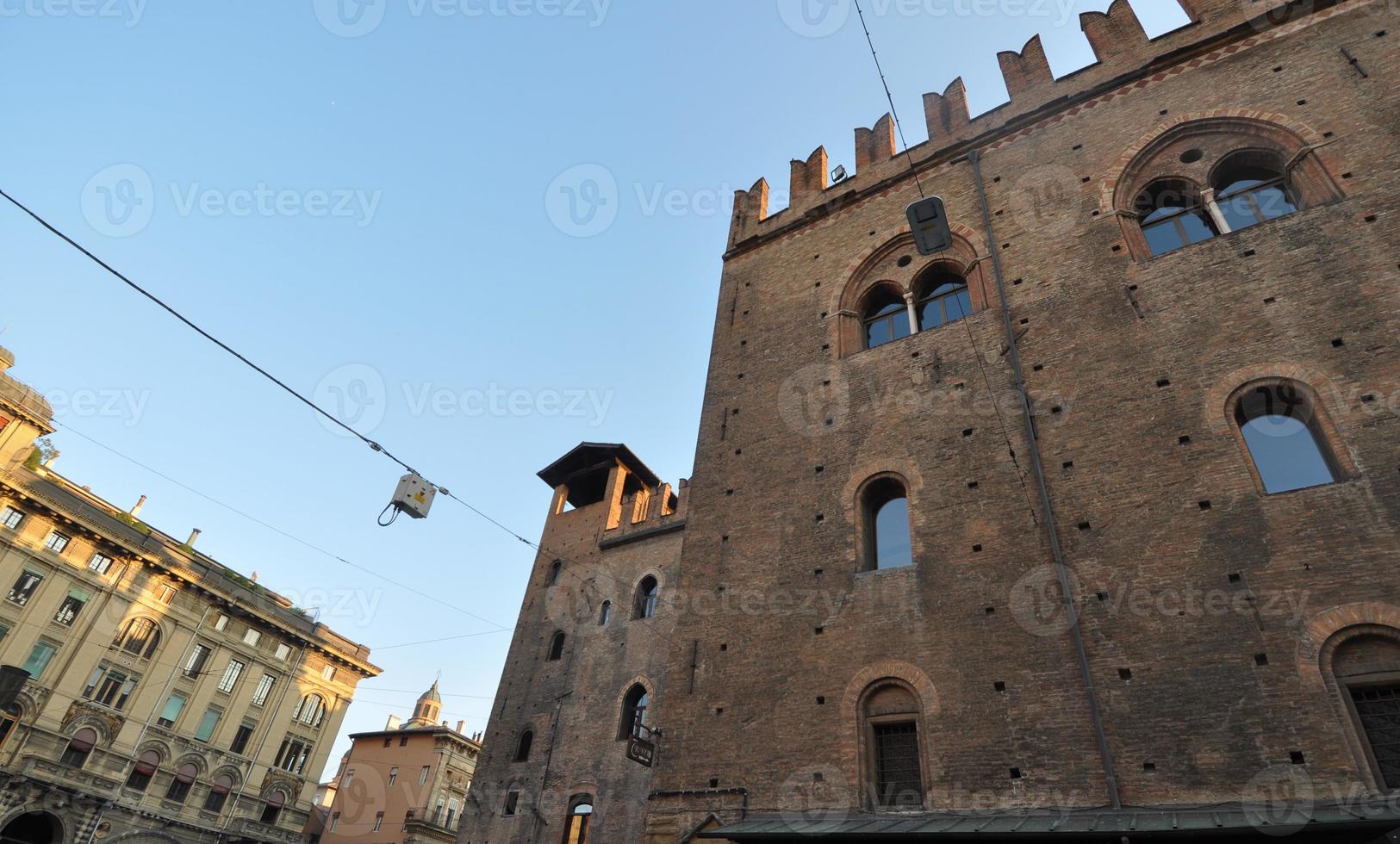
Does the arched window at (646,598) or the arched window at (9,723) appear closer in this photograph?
the arched window at (646,598)

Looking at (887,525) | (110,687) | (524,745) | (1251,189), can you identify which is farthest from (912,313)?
(110,687)

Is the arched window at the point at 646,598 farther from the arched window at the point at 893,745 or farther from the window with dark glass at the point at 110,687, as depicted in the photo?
the window with dark glass at the point at 110,687

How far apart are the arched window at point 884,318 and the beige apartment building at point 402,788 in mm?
34705

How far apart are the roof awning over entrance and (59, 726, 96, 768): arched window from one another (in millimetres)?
31223

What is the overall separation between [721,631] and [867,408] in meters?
4.36

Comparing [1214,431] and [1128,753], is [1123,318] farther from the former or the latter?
[1128,753]

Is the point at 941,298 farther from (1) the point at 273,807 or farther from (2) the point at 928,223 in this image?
(1) the point at 273,807

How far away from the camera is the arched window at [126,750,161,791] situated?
2964 centimetres

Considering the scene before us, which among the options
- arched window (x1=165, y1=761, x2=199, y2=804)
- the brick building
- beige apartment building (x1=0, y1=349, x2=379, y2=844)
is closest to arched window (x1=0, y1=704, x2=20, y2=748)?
beige apartment building (x1=0, y1=349, x2=379, y2=844)

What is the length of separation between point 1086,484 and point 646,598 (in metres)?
12.5

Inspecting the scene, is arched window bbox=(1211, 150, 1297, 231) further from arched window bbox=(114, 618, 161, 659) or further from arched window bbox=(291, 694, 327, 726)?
arched window bbox=(291, 694, 327, 726)

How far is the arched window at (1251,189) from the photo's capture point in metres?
10.9

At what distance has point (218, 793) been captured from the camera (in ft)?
106

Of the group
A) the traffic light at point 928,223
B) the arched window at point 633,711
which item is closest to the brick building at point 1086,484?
Answer: the traffic light at point 928,223
